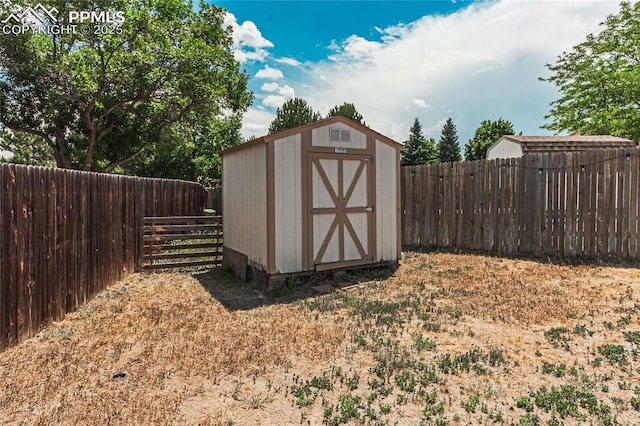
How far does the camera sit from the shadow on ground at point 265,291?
5723 mm

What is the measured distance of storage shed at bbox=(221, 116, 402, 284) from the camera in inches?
244

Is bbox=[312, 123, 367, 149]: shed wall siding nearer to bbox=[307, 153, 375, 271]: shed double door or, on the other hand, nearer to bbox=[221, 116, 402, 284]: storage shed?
bbox=[221, 116, 402, 284]: storage shed

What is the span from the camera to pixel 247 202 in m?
7.05

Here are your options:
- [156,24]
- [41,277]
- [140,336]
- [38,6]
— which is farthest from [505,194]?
[38,6]

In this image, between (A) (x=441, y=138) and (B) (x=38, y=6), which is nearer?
(B) (x=38, y=6)

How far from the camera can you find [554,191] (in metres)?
7.78

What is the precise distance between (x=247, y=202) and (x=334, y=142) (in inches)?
80.3

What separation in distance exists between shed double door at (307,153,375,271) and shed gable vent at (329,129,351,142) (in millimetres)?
299

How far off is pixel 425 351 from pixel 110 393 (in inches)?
116

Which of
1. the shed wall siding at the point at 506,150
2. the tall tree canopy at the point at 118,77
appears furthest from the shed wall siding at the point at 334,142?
the shed wall siding at the point at 506,150

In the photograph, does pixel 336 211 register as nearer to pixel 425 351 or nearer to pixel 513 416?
pixel 425 351

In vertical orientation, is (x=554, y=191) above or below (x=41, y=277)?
above

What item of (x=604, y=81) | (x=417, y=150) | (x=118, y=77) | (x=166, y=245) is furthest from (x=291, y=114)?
(x=166, y=245)

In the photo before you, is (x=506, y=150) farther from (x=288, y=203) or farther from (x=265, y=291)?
(x=265, y=291)
